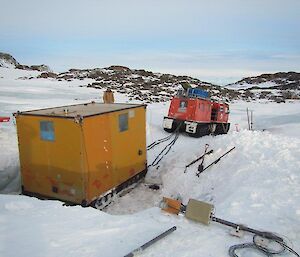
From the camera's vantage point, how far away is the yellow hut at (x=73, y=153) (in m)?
7.51

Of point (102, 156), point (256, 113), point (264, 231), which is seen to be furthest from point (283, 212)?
point (256, 113)

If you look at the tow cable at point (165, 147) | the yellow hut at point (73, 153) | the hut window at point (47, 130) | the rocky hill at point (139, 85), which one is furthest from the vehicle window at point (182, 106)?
the rocky hill at point (139, 85)

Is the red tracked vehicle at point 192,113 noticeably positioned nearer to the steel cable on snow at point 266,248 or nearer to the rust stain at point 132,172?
the rust stain at point 132,172

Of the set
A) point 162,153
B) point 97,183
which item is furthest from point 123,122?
point 162,153

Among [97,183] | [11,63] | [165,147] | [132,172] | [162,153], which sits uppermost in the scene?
[11,63]

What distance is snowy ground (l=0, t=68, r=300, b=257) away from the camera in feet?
15.8

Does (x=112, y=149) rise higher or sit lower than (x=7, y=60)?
lower

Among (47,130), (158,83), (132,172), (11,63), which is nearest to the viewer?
(47,130)

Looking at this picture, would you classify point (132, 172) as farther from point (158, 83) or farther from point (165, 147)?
point (158, 83)

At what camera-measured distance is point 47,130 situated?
784 centimetres

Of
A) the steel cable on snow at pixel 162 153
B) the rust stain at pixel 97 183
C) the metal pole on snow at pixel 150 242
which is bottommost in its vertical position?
the steel cable on snow at pixel 162 153

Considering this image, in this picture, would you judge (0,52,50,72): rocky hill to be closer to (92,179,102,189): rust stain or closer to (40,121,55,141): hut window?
(40,121,55,141): hut window

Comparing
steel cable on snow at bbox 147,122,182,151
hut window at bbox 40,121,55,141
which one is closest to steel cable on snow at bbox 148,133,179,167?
steel cable on snow at bbox 147,122,182,151

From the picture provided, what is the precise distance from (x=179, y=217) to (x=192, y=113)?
9945 millimetres
